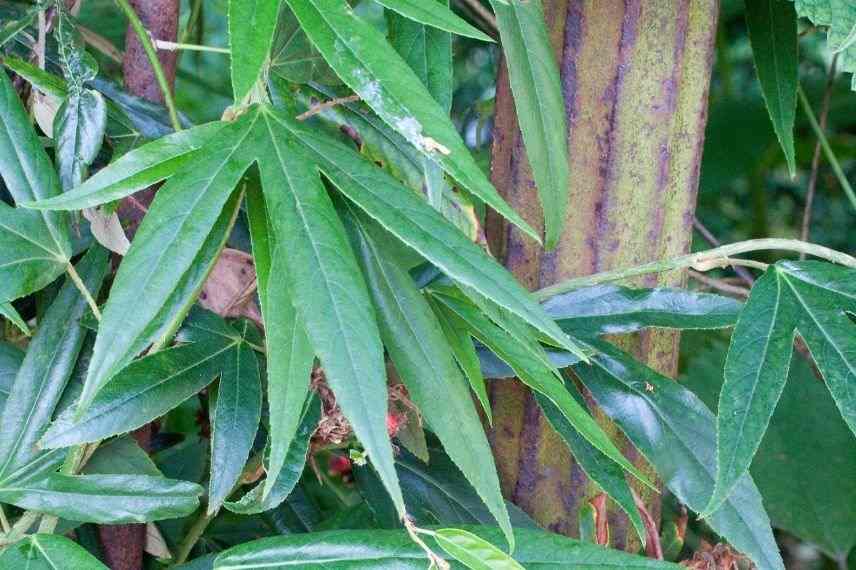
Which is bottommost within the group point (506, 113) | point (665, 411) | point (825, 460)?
point (825, 460)

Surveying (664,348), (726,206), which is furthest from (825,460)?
(726,206)

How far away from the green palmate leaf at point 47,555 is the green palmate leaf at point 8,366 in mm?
104

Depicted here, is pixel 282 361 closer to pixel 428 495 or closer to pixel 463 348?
pixel 463 348

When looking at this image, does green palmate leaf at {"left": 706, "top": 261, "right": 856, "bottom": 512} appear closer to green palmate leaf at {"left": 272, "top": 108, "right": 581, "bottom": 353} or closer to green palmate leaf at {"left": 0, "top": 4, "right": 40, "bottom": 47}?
green palmate leaf at {"left": 272, "top": 108, "right": 581, "bottom": 353}

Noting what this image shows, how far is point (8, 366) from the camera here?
Answer: 1.65 feet

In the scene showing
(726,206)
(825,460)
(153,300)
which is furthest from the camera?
(726,206)

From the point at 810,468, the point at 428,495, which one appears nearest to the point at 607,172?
the point at 428,495

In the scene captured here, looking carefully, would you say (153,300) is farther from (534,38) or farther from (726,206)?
(726,206)

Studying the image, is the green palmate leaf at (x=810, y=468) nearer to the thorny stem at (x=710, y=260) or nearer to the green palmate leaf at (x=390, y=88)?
the thorny stem at (x=710, y=260)

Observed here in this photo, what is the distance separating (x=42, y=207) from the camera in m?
0.36

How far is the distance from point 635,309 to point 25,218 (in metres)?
0.29

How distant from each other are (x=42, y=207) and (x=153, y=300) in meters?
0.05

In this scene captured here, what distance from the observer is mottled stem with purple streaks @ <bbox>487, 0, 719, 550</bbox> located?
1.61 feet

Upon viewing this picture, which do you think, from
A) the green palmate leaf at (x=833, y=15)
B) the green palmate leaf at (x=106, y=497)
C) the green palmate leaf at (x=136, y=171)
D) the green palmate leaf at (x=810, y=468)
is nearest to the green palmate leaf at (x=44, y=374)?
the green palmate leaf at (x=106, y=497)
